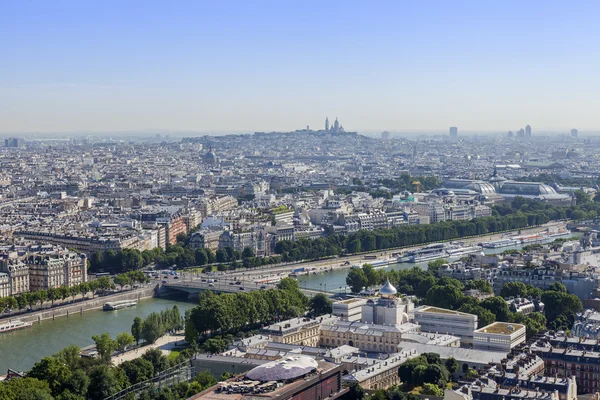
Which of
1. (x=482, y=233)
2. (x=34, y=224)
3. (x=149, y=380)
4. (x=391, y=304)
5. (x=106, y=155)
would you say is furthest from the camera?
(x=106, y=155)

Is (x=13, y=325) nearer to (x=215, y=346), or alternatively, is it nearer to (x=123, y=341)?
(x=123, y=341)

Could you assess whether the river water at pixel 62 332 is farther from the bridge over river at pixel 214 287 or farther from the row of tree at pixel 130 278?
the row of tree at pixel 130 278

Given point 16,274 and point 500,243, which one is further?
point 500,243

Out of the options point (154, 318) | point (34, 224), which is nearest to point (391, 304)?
point (154, 318)

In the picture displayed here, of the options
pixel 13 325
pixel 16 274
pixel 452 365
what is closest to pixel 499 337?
pixel 452 365

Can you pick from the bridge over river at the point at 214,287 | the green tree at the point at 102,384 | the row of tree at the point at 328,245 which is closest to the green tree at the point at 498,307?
the bridge over river at the point at 214,287

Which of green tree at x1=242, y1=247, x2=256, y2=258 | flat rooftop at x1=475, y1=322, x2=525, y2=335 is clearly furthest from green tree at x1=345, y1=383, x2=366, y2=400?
green tree at x1=242, y1=247, x2=256, y2=258

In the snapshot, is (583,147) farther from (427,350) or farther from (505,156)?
(427,350)
